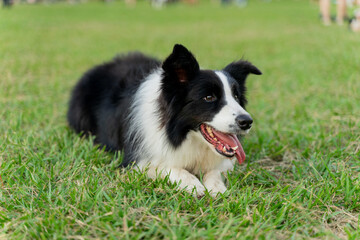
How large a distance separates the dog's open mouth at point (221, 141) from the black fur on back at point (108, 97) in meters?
0.93

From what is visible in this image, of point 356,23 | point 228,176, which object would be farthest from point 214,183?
point 356,23

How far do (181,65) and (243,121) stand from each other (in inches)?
25.6

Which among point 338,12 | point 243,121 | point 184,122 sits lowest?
point 184,122

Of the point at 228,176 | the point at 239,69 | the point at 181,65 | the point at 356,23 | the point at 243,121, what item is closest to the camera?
the point at 243,121

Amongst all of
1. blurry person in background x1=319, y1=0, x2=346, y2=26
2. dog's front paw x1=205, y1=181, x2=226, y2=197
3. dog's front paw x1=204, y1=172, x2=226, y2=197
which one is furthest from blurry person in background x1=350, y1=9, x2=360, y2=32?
dog's front paw x1=205, y1=181, x2=226, y2=197

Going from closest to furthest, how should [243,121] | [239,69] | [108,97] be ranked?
[243,121], [239,69], [108,97]

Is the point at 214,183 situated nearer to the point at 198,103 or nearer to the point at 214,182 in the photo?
the point at 214,182

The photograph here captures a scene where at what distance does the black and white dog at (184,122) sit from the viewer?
2.88 meters

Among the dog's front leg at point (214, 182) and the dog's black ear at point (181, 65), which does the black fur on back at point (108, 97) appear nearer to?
the dog's black ear at point (181, 65)

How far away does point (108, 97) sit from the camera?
4.04 m

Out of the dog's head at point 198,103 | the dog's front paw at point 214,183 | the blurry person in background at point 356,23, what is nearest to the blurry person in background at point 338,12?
the blurry person in background at point 356,23

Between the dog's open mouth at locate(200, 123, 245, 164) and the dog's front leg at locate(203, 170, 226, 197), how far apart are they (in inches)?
10.1

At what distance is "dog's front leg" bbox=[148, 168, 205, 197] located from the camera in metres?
2.84

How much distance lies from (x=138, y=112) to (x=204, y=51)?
7.02 metres
